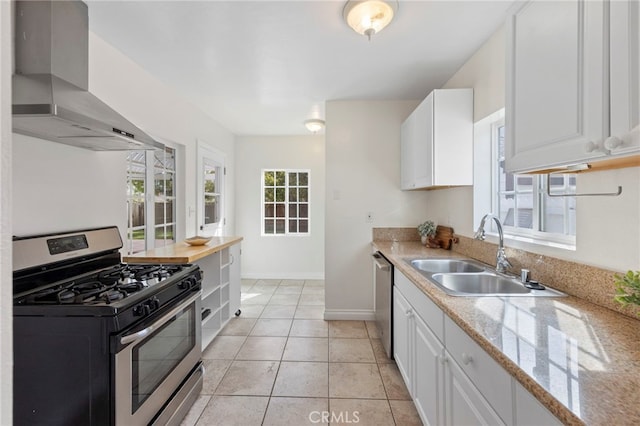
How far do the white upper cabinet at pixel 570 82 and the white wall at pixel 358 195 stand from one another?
6.69 feet

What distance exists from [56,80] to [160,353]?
4.94ft

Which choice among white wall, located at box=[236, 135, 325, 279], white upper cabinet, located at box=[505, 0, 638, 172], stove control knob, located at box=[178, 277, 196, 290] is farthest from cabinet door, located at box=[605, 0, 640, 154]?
white wall, located at box=[236, 135, 325, 279]

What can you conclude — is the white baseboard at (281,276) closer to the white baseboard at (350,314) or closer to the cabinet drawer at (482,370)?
the white baseboard at (350,314)

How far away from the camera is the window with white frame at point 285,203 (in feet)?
17.2

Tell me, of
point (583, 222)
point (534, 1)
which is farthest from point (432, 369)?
point (534, 1)

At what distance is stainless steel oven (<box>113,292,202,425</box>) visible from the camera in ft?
4.22

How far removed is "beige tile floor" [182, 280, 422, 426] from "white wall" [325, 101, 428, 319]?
1.38ft

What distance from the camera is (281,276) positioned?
521 centimetres

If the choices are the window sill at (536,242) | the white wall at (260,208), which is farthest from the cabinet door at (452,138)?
the white wall at (260,208)

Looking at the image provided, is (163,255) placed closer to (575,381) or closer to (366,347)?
(366,347)

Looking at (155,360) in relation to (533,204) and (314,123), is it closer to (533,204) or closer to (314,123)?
(533,204)

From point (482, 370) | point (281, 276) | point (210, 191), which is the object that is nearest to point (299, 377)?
point (482, 370)

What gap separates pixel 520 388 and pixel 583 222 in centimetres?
93

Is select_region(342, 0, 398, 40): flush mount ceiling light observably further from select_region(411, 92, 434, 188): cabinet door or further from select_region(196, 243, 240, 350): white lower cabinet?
select_region(196, 243, 240, 350): white lower cabinet
